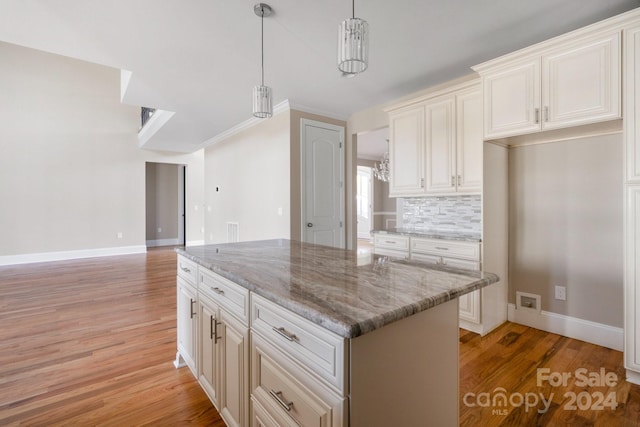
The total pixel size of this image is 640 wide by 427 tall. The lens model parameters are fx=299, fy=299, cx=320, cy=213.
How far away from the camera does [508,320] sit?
2955mm

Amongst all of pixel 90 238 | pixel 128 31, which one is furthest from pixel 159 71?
pixel 90 238

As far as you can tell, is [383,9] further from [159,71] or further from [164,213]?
[164,213]

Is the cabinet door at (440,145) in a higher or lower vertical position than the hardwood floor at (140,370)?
higher

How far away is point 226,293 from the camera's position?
4.75 ft

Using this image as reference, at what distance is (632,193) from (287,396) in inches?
93.1

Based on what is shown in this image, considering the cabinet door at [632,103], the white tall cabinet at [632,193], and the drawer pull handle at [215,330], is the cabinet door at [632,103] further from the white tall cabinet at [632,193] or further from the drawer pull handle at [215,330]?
the drawer pull handle at [215,330]

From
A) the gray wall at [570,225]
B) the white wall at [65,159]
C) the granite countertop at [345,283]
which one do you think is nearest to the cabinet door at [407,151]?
the gray wall at [570,225]

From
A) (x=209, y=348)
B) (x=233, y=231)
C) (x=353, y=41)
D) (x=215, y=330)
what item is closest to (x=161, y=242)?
(x=233, y=231)

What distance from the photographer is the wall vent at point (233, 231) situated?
17.7ft

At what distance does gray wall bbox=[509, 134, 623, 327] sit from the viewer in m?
2.41

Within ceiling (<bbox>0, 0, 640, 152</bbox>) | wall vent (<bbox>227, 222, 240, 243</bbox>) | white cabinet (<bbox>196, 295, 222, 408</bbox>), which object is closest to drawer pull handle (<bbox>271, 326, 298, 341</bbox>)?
white cabinet (<bbox>196, 295, 222, 408</bbox>)

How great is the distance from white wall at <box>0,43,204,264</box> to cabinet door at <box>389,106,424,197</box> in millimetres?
6404

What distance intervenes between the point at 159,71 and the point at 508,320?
4344mm

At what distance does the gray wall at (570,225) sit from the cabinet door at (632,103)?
63 centimetres
